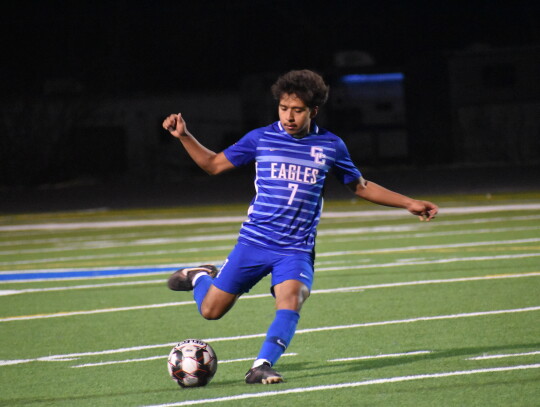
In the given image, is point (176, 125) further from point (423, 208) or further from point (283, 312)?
point (423, 208)

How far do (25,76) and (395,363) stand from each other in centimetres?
4439

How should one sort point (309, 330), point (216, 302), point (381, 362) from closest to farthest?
point (216, 302) → point (381, 362) → point (309, 330)

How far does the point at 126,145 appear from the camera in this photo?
159 ft

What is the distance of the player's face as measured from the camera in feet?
22.5

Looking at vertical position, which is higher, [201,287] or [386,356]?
[201,287]

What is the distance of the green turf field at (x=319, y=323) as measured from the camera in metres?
6.73

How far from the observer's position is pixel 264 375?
674cm

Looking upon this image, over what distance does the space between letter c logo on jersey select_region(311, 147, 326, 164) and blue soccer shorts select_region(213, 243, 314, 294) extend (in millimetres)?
629

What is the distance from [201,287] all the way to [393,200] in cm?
156

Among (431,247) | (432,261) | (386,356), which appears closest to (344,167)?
(386,356)

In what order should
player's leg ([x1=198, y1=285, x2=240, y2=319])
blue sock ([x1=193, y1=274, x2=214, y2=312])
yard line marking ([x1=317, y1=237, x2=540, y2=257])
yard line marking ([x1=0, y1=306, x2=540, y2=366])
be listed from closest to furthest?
player's leg ([x1=198, y1=285, x2=240, y2=319]) < blue sock ([x1=193, y1=274, x2=214, y2=312]) < yard line marking ([x1=0, y1=306, x2=540, y2=366]) < yard line marking ([x1=317, y1=237, x2=540, y2=257])

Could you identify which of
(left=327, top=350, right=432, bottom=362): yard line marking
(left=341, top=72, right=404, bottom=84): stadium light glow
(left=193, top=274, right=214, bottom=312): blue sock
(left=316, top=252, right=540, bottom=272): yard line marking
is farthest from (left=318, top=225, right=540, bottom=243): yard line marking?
(left=341, top=72, right=404, bottom=84): stadium light glow

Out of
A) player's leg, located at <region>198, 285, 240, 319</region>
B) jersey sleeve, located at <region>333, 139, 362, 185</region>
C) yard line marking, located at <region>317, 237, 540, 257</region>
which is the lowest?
Answer: yard line marking, located at <region>317, 237, 540, 257</region>

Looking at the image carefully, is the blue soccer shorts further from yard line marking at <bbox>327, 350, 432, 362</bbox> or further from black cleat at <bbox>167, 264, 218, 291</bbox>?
yard line marking at <bbox>327, 350, 432, 362</bbox>
